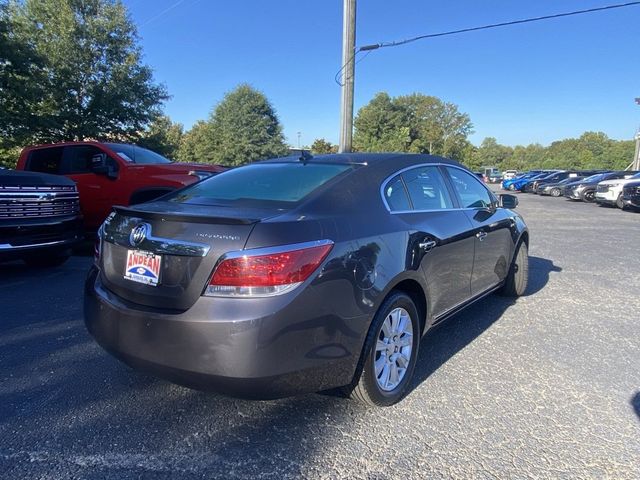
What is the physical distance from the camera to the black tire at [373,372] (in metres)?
2.59

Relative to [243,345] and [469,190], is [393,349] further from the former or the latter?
A: [469,190]

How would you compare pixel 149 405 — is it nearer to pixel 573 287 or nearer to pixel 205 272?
pixel 205 272

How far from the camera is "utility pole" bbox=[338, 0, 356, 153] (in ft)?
36.7

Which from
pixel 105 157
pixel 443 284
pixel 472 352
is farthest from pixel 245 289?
pixel 105 157

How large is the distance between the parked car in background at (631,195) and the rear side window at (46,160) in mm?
17299

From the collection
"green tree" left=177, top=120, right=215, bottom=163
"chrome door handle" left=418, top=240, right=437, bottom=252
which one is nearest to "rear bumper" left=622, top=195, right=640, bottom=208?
"chrome door handle" left=418, top=240, right=437, bottom=252

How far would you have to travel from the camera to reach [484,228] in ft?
13.3

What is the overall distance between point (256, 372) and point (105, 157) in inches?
264

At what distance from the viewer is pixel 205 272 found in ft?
7.31

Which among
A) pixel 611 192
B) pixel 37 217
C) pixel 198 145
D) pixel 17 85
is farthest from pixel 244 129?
pixel 37 217

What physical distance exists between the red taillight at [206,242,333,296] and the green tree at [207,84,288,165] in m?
45.3

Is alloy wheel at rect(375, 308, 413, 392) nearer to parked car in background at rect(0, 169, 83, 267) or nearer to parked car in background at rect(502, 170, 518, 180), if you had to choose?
parked car in background at rect(0, 169, 83, 267)

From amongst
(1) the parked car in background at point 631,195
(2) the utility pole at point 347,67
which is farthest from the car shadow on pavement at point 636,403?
(1) the parked car in background at point 631,195

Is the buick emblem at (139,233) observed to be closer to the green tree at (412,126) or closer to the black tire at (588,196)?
the black tire at (588,196)
